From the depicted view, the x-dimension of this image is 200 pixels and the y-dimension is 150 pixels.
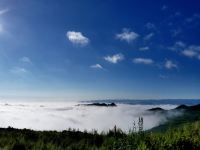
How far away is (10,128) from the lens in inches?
1136

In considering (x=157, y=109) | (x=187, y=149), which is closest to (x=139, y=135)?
(x=187, y=149)

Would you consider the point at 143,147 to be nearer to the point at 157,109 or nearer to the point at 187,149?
the point at 187,149

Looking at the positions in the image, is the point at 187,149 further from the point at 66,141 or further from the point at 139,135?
the point at 66,141

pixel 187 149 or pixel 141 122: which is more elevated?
pixel 141 122

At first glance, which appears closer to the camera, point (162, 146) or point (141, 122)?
point (141, 122)

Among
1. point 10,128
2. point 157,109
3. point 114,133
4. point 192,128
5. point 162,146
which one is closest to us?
point 162,146

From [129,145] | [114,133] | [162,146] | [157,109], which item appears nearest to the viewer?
[129,145]

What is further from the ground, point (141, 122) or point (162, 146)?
point (141, 122)

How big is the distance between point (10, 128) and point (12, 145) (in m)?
13.3

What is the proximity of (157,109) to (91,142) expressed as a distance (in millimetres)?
157635

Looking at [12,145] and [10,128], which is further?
[10,128]

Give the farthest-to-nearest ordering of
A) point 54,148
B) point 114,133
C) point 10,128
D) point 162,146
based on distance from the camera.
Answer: point 10,128 < point 114,133 < point 54,148 < point 162,146

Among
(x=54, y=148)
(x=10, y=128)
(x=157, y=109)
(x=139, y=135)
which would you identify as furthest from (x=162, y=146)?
(x=157, y=109)

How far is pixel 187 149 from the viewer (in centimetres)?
1384
